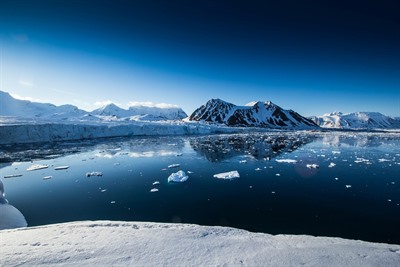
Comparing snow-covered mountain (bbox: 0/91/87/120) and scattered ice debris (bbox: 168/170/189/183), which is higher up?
snow-covered mountain (bbox: 0/91/87/120)

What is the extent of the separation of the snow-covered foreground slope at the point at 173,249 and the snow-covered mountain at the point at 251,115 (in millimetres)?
132053

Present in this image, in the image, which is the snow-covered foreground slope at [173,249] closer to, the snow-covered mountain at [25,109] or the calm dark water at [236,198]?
the calm dark water at [236,198]

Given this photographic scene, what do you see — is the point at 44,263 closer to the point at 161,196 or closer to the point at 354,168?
the point at 161,196

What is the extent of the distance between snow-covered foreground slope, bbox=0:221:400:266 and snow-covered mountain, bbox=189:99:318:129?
132053mm

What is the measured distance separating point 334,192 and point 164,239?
786 cm

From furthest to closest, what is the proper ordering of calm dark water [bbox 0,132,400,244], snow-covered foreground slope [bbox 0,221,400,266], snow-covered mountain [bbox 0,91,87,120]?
snow-covered mountain [bbox 0,91,87,120], calm dark water [bbox 0,132,400,244], snow-covered foreground slope [bbox 0,221,400,266]

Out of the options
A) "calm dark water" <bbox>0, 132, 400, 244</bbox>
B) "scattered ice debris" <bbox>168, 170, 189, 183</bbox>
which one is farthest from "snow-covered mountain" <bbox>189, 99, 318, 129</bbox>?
"scattered ice debris" <bbox>168, 170, 189, 183</bbox>

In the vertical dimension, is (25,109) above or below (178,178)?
above

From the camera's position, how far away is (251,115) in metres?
149

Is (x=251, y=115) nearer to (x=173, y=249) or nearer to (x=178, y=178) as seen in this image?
(x=178, y=178)

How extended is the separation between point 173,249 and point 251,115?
151218 millimetres

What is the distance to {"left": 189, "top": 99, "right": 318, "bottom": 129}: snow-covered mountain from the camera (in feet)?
461

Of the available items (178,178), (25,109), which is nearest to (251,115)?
(25,109)

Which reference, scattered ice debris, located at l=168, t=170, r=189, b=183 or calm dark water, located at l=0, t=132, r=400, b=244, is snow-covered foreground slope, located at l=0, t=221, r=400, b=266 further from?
scattered ice debris, located at l=168, t=170, r=189, b=183
